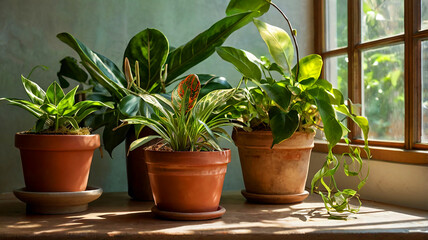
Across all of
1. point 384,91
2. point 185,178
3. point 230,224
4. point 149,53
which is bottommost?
point 230,224

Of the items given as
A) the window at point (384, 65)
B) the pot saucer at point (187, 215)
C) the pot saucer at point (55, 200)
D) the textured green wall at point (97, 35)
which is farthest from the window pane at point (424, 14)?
the pot saucer at point (55, 200)

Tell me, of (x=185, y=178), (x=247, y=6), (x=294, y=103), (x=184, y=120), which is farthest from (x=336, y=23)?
(x=185, y=178)

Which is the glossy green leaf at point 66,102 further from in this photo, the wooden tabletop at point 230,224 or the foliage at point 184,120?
the wooden tabletop at point 230,224

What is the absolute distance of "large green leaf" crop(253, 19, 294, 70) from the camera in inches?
58.0

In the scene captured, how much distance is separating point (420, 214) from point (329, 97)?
41cm

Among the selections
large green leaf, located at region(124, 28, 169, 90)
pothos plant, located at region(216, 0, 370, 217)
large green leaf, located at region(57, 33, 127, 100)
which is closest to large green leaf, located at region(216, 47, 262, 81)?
pothos plant, located at region(216, 0, 370, 217)

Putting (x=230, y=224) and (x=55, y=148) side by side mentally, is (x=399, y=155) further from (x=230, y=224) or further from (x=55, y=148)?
(x=55, y=148)

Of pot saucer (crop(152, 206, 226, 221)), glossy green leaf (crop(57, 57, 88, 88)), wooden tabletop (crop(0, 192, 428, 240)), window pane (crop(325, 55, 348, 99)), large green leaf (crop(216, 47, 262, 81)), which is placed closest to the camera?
wooden tabletop (crop(0, 192, 428, 240))

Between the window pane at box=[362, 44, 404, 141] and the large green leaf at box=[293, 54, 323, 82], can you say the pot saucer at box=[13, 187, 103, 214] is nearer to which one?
the large green leaf at box=[293, 54, 323, 82]

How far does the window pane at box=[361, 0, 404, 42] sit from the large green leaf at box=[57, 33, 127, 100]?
2.92ft

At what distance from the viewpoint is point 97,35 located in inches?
73.9

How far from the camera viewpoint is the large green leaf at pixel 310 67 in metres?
1.47

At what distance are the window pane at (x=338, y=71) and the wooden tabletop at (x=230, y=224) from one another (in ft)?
1.81

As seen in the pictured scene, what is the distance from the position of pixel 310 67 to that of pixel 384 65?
31 cm
